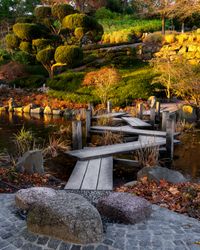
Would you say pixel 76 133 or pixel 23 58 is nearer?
pixel 76 133

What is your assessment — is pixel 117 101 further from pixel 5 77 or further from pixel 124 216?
pixel 124 216

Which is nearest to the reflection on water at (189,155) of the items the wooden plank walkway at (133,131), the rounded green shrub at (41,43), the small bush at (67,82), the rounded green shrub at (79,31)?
the wooden plank walkway at (133,131)

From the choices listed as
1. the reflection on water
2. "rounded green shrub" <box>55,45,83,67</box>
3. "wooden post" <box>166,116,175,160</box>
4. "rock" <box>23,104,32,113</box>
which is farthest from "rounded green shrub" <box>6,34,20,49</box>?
"wooden post" <box>166,116,175,160</box>

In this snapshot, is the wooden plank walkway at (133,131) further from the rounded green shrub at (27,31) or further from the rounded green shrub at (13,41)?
the rounded green shrub at (13,41)

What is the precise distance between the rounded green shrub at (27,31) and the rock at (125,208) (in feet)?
65.2

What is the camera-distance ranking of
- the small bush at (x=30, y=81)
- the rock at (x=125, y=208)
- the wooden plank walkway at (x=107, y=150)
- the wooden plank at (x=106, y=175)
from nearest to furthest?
the rock at (x=125, y=208), the wooden plank at (x=106, y=175), the wooden plank walkway at (x=107, y=150), the small bush at (x=30, y=81)

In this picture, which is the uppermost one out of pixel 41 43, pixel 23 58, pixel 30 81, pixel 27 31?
pixel 27 31

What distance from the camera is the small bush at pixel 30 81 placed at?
2467 centimetres

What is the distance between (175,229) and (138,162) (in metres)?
4.22

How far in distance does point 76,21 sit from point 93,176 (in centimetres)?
1754

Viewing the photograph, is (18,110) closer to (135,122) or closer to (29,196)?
(135,122)

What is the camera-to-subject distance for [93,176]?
7656mm

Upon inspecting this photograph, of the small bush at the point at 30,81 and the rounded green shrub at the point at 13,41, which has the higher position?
the rounded green shrub at the point at 13,41

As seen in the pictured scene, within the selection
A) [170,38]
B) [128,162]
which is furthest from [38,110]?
[170,38]
